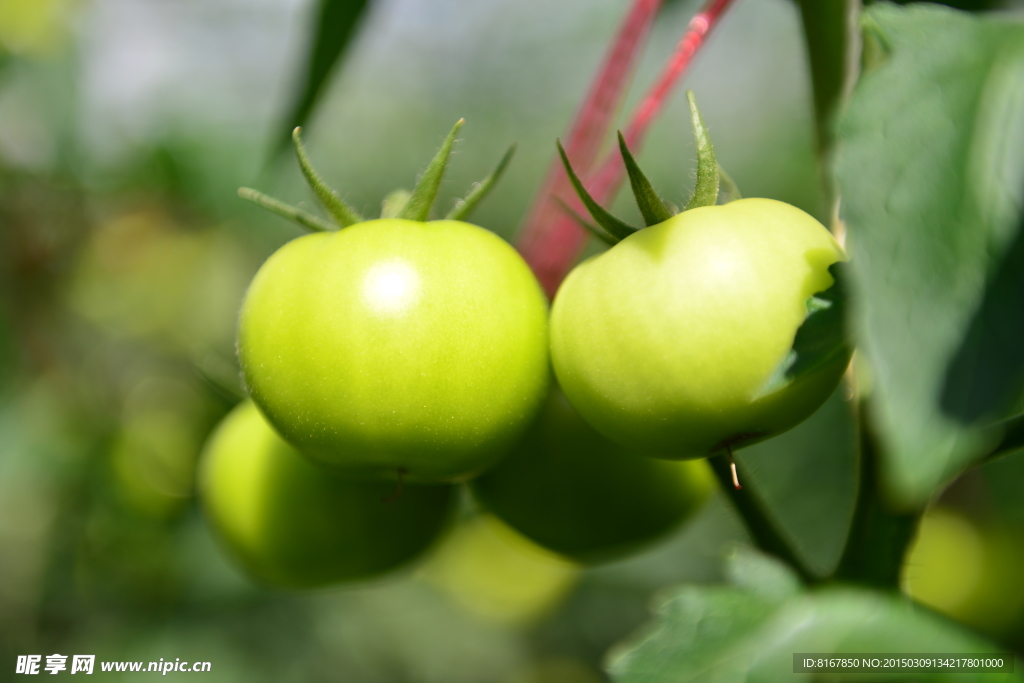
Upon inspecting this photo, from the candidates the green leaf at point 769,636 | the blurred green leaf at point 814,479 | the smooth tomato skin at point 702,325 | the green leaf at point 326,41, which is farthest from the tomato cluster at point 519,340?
the blurred green leaf at point 814,479

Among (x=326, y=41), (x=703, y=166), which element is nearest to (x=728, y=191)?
(x=703, y=166)

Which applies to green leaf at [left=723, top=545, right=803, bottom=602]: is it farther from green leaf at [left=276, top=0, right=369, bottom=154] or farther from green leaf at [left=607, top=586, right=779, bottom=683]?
green leaf at [left=276, top=0, right=369, bottom=154]

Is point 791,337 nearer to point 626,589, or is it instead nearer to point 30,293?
point 30,293

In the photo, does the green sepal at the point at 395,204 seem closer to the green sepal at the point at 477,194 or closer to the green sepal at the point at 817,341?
the green sepal at the point at 477,194

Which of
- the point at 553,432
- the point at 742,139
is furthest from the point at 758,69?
the point at 553,432

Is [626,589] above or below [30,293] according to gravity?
below

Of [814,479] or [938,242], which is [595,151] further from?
[814,479]
